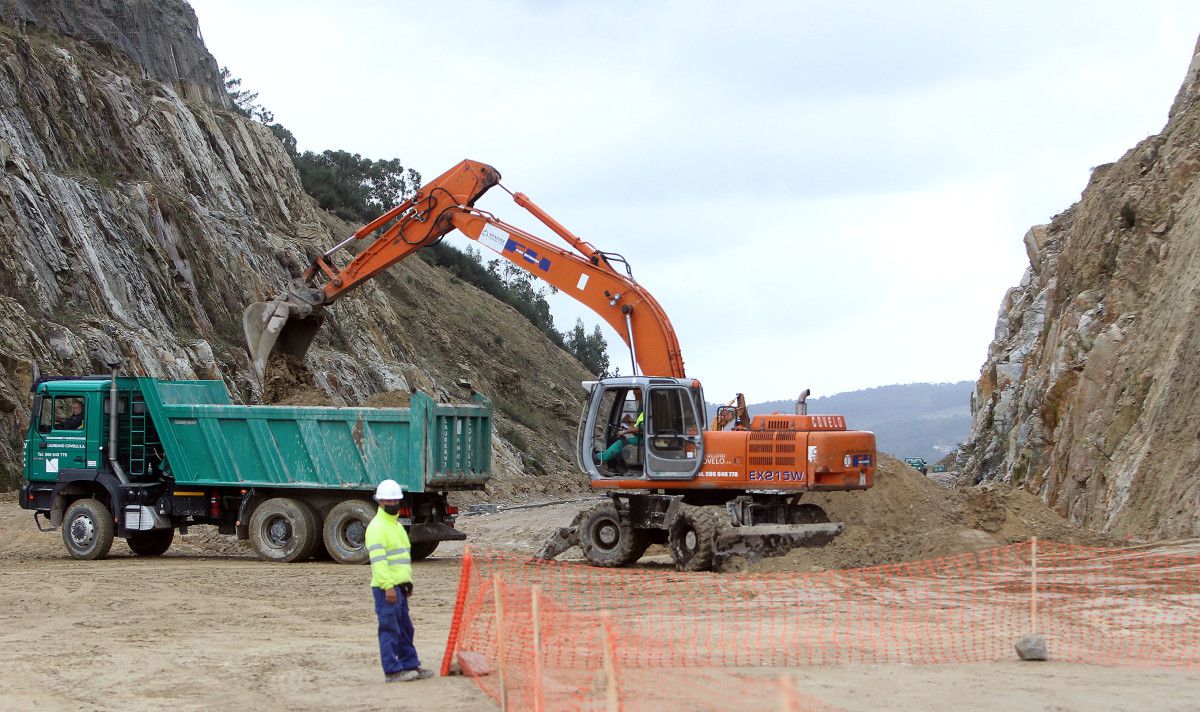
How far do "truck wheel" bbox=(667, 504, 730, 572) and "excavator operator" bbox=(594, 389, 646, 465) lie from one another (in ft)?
3.83

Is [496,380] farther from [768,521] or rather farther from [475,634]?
[475,634]

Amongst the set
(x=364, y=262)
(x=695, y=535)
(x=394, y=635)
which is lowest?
(x=394, y=635)

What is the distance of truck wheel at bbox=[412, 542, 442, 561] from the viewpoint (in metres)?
18.5

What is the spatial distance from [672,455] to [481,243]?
15.2ft

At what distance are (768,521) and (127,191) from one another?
76.7 ft

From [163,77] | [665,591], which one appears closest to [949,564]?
[665,591]

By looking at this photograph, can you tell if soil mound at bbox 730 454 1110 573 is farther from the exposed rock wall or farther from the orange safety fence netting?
the exposed rock wall

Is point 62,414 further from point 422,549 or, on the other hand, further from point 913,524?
point 913,524

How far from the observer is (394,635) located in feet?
31.1

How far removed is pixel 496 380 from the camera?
5462 cm

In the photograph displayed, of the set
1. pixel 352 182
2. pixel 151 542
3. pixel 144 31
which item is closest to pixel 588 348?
pixel 352 182

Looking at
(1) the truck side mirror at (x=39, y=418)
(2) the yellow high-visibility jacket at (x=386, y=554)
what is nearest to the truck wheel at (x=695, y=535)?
(2) the yellow high-visibility jacket at (x=386, y=554)

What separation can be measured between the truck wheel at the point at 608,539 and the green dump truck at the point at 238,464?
2.00 metres

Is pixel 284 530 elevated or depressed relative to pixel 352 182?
depressed
